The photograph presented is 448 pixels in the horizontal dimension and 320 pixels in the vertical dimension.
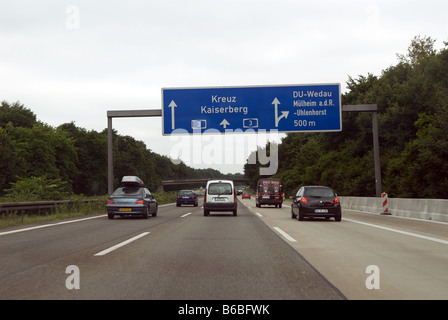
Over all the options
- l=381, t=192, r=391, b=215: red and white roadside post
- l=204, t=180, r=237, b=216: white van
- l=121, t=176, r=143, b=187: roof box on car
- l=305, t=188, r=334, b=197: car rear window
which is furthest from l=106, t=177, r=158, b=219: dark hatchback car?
l=381, t=192, r=391, b=215: red and white roadside post

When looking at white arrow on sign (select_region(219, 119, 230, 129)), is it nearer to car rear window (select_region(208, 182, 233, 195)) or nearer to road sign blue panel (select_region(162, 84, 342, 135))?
road sign blue panel (select_region(162, 84, 342, 135))

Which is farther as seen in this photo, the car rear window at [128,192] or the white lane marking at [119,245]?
the car rear window at [128,192]

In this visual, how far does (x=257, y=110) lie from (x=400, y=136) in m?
23.5

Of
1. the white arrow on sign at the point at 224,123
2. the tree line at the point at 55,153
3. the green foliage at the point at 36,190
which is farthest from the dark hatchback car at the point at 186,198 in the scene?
the white arrow on sign at the point at 224,123

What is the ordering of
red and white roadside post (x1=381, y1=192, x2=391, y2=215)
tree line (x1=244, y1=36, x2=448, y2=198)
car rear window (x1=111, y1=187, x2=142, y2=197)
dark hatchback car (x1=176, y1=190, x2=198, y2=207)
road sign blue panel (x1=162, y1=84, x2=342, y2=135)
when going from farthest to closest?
dark hatchback car (x1=176, y1=190, x2=198, y2=207) → tree line (x1=244, y1=36, x2=448, y2=198) → road sign blue panel (x1=162, y1=84, x2=342, y2=135) → red and white roadside post (x1=381, y1=192, x2=391, y2=215) → car rear window (x1=111, y1=187, x2=142, y2=197)

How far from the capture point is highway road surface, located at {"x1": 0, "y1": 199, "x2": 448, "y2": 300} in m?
5.34

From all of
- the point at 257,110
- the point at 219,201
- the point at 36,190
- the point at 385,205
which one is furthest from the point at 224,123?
the point at 36,190

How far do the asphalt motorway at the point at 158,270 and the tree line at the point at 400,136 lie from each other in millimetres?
23571

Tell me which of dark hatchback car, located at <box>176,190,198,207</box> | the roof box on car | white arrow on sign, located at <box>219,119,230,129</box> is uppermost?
white arrow on sign, located at <box>219,119,230,129</box>

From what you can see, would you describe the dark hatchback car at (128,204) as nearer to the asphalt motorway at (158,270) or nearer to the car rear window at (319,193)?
the car rear window at (319,193)

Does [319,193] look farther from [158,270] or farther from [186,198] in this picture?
[186,198]

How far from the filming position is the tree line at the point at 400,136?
1227 inches

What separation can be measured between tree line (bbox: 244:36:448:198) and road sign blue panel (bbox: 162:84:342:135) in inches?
394
